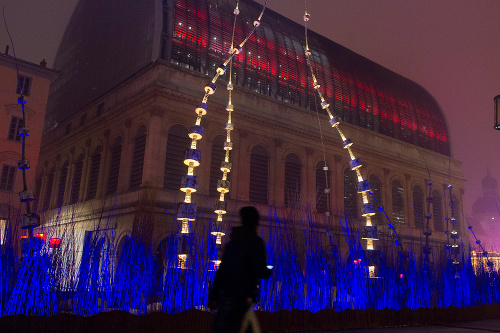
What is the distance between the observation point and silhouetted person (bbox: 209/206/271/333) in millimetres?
4547

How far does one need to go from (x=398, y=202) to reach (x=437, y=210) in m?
5.33

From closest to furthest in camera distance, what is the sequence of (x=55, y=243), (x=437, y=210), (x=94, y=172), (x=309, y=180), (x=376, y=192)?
1. (x=55, y=243)
2. (x=94, y=172)
3. (x=309, y=180)
4. (x=376, y=192)
5. (x=437, y=210)

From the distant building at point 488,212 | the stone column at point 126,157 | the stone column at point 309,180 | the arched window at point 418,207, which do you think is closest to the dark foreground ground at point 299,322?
the stone column at point 309,180

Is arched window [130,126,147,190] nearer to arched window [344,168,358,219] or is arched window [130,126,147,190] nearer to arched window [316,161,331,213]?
arched window [316,161,331,213]

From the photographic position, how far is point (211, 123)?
82.9ft

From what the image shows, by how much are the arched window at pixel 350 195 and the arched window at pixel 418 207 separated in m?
7.21

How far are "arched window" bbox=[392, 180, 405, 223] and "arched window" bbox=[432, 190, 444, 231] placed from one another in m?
3.89

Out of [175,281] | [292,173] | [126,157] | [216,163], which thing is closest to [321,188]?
[292,173]

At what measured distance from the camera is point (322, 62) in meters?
32.9

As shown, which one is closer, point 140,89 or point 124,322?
point 124,322

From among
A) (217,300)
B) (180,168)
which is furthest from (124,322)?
(180,168)

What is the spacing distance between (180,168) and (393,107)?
22302mm

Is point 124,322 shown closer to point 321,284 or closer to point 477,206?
point 321,284

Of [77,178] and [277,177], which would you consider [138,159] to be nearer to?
[77,178]
